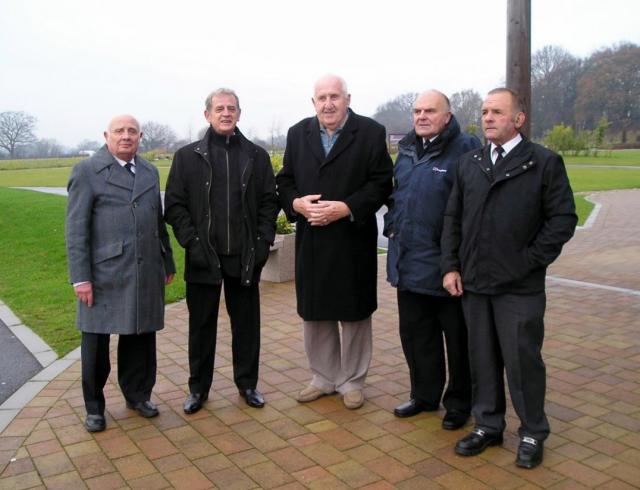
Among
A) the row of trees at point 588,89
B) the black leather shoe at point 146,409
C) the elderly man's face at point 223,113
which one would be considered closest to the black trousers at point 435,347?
the elderly man's face at point 223,113

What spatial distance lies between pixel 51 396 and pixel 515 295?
10.4ft

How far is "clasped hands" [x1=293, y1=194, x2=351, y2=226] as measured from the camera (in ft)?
13.7

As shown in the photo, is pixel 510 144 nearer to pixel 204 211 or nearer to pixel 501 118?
pixel 501 118

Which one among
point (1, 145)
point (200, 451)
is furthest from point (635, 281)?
point (1, 145)

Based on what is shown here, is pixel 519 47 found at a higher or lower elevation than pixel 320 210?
higher

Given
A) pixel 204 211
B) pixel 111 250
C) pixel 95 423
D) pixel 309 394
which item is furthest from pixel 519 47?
pixel 95 423

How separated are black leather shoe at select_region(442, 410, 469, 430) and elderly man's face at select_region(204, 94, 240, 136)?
2204 millimetres

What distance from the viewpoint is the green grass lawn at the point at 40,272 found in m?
6.79

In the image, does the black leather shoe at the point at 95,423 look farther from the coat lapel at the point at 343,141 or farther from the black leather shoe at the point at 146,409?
the coat lapel at the point at 343,141

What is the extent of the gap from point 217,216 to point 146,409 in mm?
1294

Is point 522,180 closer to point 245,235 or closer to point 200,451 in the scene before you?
Answer: point 245,235

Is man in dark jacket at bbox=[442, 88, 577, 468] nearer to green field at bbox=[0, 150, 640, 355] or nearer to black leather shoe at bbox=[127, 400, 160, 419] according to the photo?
black leather shoe at bbox=[127, 400, 160, 419]

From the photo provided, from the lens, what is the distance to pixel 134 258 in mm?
4098

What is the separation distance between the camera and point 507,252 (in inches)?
138
